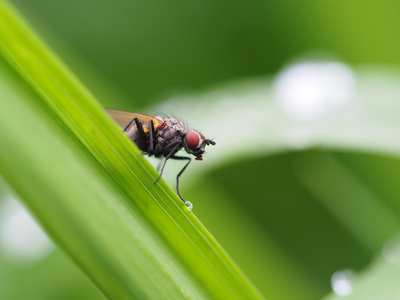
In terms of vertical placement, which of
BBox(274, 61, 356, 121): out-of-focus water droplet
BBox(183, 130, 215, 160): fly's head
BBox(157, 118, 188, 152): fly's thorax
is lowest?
BBox(274, 61, 356, 121): out-of-focus water droplet

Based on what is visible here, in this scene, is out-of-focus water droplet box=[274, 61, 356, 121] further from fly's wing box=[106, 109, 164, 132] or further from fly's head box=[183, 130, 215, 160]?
fly's wing box=[106, 109, 164, 132]

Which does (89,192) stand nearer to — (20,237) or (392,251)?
(392,251)

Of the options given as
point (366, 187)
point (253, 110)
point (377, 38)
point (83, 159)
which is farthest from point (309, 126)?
point (83, 159)

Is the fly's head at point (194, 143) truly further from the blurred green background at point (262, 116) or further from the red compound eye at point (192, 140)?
the blurred green background at point (262, 116)

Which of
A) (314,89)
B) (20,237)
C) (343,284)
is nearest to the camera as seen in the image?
(343,284)

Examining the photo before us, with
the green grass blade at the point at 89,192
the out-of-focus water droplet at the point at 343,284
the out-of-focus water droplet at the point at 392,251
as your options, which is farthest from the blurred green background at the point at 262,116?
the green grass blade at the point at 89,192

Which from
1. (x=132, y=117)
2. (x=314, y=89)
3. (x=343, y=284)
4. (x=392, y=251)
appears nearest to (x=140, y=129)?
(x=132, y=117)

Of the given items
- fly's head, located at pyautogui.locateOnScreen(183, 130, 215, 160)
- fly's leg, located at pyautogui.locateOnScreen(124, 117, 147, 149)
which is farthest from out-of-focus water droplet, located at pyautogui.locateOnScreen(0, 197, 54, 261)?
fly's head, located at pyautogui.locateOnScreen(183, 130, 215, 160)

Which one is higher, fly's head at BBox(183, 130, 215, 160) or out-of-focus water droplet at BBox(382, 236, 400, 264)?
fly's head at BBox(183, 130, 215, 160)
